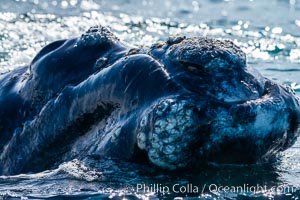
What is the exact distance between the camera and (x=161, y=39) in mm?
14938

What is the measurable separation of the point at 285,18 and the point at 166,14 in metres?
2.67

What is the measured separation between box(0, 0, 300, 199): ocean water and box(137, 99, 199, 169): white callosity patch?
0.20 meters

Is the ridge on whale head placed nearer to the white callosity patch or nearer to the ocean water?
the white callosity patch

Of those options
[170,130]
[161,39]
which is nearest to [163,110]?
[170,130]

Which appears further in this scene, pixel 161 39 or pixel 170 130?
pixel 161 39

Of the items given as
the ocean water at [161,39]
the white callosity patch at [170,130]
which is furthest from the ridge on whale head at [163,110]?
the ocean water at [161,39]

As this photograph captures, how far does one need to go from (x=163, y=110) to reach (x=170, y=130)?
146mm

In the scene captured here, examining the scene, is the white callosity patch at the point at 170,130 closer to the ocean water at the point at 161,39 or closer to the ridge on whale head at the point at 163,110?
the ridge on whale head at the point at 163,110

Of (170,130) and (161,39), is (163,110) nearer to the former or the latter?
(170,130)

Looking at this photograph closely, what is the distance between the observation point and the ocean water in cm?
547

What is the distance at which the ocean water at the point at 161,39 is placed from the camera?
5.47 m

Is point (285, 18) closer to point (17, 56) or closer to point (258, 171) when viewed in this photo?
point (17, 56)

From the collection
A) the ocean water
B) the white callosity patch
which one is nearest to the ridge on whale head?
the white callosity patch

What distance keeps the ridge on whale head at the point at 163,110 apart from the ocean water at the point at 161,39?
158 mm
